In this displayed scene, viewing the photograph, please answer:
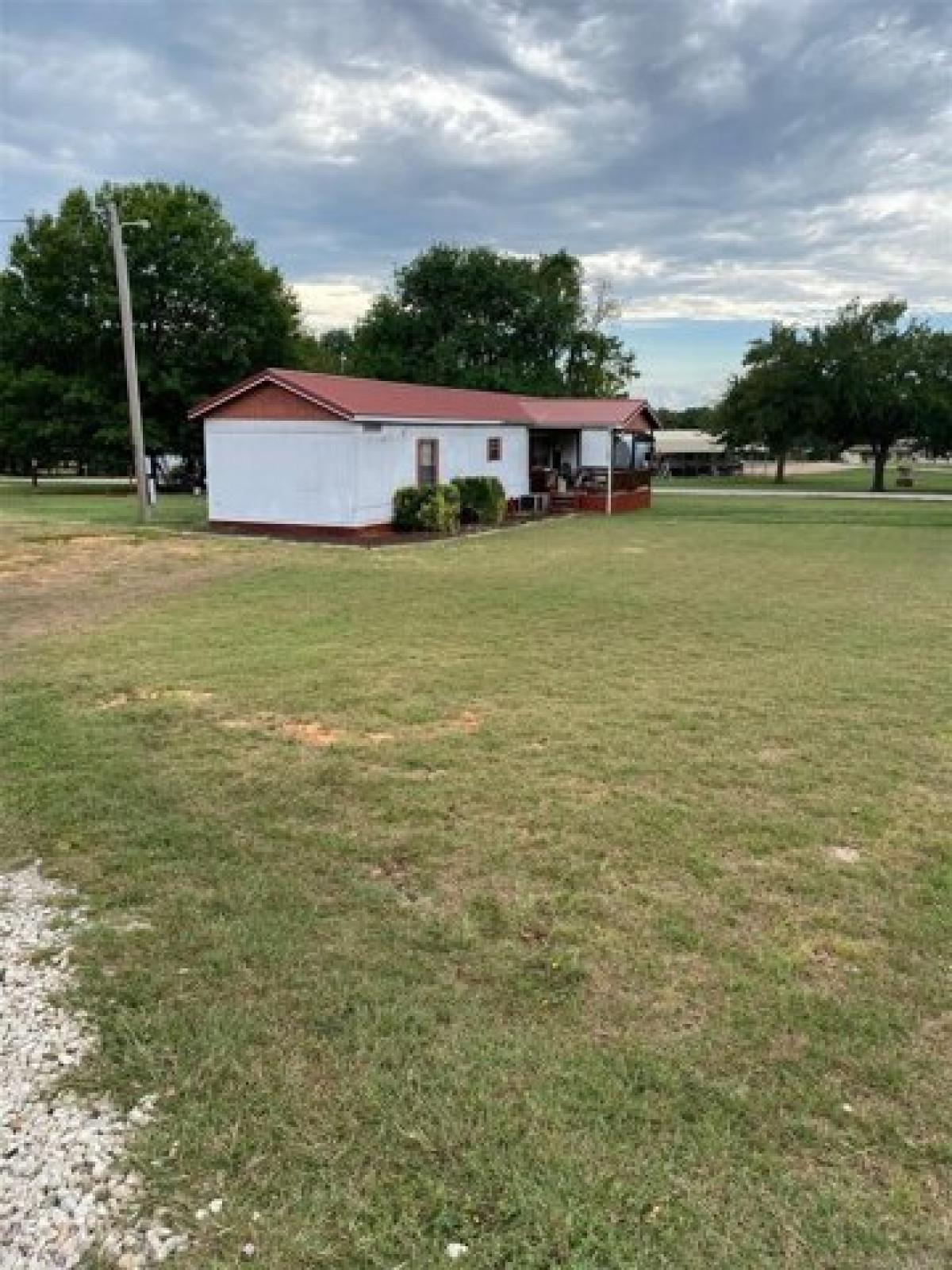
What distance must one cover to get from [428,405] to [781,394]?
27186 millimetres

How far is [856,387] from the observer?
39.2 meters

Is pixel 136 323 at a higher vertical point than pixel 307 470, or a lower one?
higher

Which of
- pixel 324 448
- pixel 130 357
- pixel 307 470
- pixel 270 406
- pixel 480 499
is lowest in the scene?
pixel 480 499

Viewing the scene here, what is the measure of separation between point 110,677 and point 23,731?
1.40 meters

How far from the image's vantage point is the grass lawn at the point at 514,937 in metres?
2.24

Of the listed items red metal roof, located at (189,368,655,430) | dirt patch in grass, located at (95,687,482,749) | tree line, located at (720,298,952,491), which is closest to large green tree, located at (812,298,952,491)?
tree line, located at (720,298,952,491)

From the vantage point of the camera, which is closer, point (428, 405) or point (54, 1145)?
point (54, 1145)

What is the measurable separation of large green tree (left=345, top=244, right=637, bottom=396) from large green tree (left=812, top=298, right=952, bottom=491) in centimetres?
1142

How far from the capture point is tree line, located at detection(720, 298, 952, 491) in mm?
39125

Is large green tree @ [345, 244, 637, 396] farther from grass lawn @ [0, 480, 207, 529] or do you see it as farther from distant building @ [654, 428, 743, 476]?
distant building @ [654, 428, 743, 476]

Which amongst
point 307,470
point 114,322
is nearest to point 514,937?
point 307,470

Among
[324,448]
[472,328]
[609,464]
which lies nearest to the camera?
[324,448]

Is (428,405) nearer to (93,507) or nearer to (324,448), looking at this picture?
(324,448)

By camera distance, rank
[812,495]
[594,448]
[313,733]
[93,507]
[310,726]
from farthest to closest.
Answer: [812,495] < [594,448] < [93,507] < [310,726] < [313,733]
